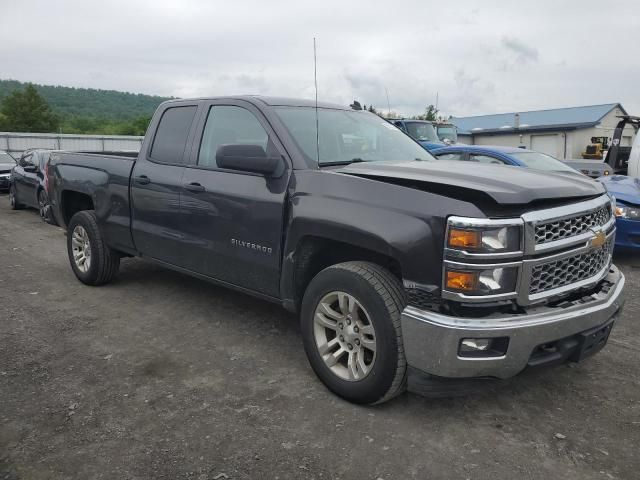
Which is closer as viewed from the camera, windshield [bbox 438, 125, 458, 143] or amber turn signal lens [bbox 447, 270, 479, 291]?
amber turn signal lens [bbox 447, 270, 479, 291]

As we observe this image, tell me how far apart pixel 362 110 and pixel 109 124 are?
76.1m

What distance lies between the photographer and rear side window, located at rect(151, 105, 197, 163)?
454 centimetres

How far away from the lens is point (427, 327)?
273 cm

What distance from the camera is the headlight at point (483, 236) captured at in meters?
2.65

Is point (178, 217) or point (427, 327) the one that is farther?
point (178, 217)

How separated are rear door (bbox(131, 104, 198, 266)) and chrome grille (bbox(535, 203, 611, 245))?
2767 millimetres

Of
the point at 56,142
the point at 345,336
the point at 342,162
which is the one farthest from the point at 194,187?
the point at 56,142

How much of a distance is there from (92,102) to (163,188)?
84.2 metres

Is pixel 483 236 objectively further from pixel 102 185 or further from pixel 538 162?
pixel 538 162

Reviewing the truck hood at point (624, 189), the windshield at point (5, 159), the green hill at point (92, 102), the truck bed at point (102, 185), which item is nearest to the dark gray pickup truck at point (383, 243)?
the truck bed at point (102, 185)

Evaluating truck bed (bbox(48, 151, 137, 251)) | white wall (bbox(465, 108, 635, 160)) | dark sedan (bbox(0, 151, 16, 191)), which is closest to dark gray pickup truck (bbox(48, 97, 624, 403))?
truck bed (bbox(48, 151, 137, 251))

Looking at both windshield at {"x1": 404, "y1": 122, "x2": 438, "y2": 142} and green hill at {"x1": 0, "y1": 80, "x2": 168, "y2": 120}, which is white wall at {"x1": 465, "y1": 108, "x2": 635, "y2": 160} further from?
green hill at {"x1": 0, "y1": 80, "x2": 168, "y2": 120}

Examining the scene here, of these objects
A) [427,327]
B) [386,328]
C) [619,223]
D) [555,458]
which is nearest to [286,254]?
[386,328]

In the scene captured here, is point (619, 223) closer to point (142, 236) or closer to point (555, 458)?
point (555, 458)
